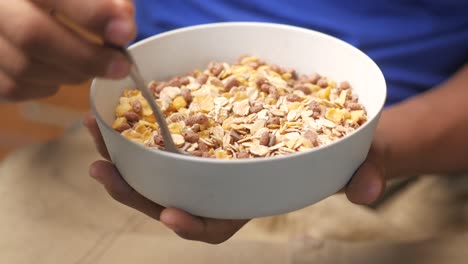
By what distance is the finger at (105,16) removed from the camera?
1.31ft

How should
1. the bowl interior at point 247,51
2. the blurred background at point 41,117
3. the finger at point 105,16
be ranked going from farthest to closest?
1. the blurred background at point 41,117
2. the bowl interior at point 247,51
3. the finger at point 105,16

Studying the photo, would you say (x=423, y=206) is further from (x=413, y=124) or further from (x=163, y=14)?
(x=163, y=14)

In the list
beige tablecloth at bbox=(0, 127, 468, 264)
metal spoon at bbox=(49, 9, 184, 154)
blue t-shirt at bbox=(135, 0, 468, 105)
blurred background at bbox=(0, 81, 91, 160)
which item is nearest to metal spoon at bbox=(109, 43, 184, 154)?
metal spoon at bbox=(49, 9, 184, 154)

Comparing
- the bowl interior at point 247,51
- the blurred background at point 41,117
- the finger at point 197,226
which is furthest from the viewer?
the blurred background at point 41,117

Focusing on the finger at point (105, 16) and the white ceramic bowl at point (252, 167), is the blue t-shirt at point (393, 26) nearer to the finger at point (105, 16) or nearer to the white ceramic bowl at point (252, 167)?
the white ceramic bowl at point (252, 167)

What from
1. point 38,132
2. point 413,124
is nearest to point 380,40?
point 413,124

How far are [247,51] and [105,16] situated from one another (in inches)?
11.6

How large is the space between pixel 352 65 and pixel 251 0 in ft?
0.79

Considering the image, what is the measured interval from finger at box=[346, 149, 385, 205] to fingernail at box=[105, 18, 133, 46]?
0.24m

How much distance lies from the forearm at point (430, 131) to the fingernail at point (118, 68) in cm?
39

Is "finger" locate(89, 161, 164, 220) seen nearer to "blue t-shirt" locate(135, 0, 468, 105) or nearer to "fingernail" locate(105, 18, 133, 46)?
"fingernail" locate(105, 18, 133, 46)

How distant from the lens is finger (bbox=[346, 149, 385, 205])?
54 cm

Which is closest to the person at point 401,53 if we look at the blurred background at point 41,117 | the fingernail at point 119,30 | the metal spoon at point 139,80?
the metal spoon at point 139,80

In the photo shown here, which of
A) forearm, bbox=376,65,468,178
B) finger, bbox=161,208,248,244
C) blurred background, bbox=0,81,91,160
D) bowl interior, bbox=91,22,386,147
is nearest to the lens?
finger, bbox=161,208,248,244
